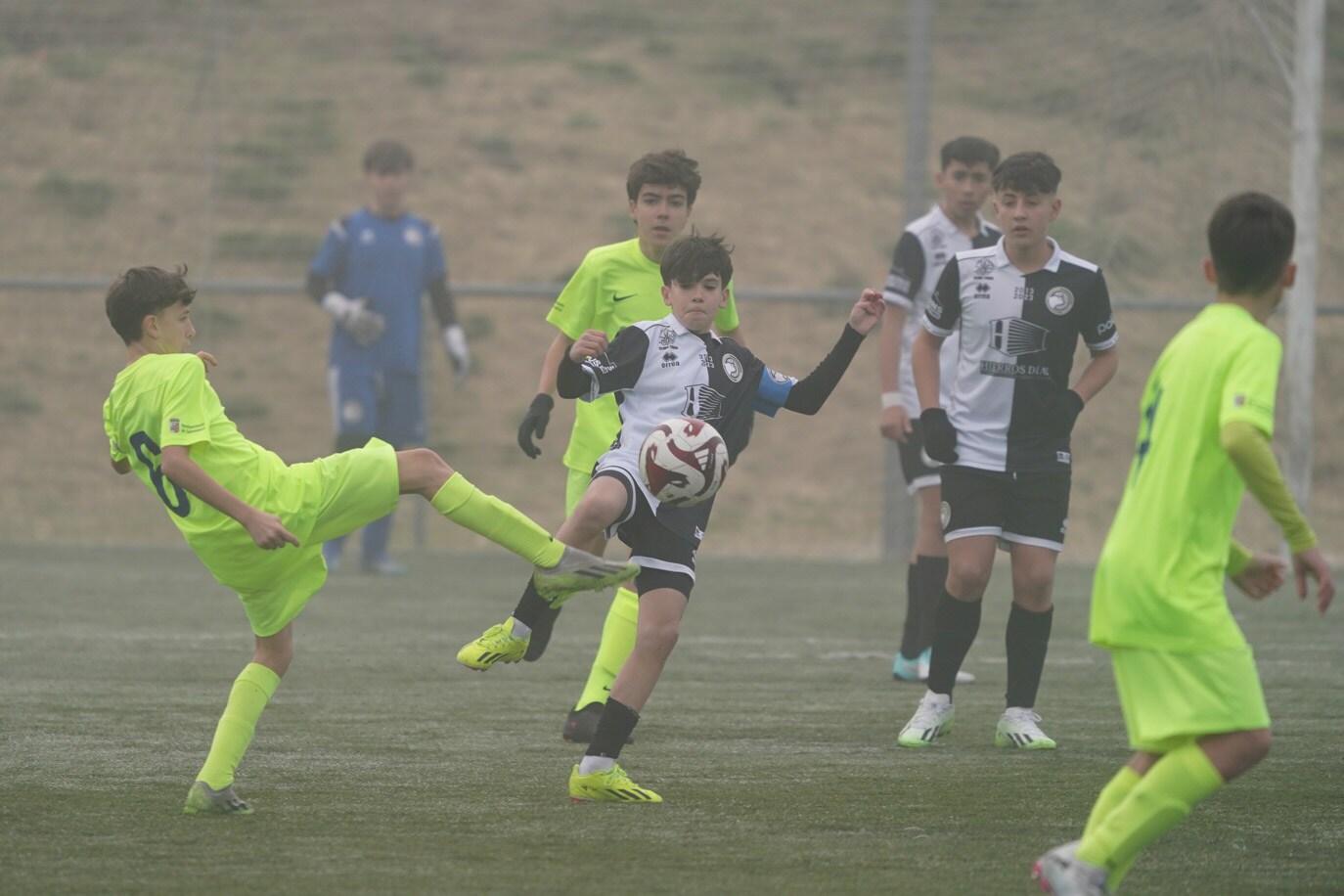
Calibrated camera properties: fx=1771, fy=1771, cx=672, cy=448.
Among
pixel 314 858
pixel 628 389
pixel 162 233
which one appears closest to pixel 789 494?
pixel 162 233

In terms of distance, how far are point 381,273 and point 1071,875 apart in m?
9.21

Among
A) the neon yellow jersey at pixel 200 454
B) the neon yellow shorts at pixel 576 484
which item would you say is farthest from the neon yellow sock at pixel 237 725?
the neon yellow shorts at pixel 576 484

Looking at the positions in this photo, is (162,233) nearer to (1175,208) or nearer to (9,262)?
(9,262)

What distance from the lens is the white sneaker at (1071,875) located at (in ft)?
11.0

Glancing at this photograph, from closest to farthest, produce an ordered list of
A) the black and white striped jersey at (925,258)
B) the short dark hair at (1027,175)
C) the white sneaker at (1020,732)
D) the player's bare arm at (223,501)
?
the player's bare arm at (223,501)
the white sneaker at (1020,732)
the short dark hair at (1027,175)
the black and white striped jersey at (925,258)

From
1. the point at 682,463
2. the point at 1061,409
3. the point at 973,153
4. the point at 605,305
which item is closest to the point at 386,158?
the point at 973,153

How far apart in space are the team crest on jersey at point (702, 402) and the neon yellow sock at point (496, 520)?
1.86ft

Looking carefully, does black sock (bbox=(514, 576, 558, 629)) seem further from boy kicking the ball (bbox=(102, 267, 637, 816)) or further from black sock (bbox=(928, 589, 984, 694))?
black sock (bbox=(928, 589, 984, 694))

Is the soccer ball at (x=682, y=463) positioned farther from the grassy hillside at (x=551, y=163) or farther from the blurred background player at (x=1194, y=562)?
the grassy hillside at (x=551, y=163)

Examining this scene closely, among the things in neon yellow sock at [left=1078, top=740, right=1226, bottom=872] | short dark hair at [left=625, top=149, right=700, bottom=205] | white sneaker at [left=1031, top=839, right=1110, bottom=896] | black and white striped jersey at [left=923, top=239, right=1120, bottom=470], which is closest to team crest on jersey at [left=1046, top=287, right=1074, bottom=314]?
black and white striped jersey at [left=923, top=239, right=1120, bottom=470]

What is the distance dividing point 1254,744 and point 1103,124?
11.9 m

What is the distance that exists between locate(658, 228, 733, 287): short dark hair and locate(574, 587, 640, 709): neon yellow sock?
1204mm

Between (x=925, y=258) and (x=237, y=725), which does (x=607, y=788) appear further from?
(x=925, y=258)

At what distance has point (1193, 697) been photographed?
3.41 meters
